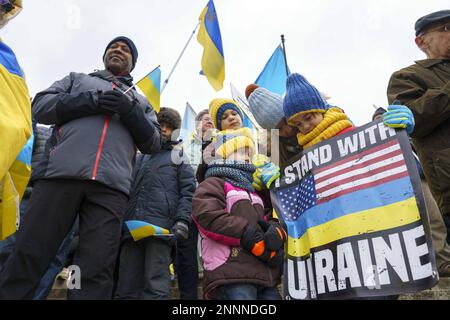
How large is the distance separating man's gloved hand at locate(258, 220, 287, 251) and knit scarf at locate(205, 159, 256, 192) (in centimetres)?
32

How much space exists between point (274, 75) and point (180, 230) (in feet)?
16.4

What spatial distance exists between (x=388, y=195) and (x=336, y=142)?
0.49 meters

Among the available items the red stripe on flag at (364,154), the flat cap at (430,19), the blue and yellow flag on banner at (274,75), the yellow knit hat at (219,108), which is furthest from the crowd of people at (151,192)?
the blue and yellow flag on banner at (274,75)

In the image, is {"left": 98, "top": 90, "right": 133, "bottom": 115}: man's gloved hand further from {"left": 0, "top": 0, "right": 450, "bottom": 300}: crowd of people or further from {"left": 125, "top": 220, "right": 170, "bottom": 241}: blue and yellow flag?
{"left": 125, "top": 220, "right": 170, "bottom": 241}: blue and yellow flag

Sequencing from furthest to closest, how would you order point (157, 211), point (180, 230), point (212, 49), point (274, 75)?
1. point (274, 75)
2. point (212, 49)
3. point (157, 211)
4. point (180, 230)

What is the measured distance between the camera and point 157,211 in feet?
11.2

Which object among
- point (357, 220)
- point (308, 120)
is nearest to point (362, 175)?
point (357, 220)

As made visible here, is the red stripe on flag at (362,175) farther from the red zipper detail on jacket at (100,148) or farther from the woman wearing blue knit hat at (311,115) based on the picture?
the red zipper detail on jacket at (100,148)

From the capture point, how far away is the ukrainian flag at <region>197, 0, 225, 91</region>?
14.6ft

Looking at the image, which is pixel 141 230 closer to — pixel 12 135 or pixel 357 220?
pixel 12 135

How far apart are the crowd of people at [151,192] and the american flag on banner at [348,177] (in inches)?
6.5

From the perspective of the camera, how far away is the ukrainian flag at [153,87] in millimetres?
3852
